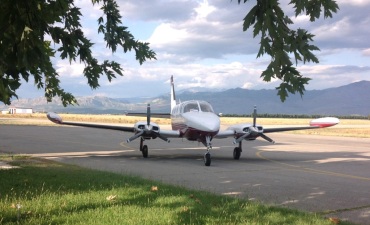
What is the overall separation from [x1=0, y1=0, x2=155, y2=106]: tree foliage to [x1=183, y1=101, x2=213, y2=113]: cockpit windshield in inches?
235

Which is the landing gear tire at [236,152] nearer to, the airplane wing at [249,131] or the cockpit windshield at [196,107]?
the airplane wing at [249,131]

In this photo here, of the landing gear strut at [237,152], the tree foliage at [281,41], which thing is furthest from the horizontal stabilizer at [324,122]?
the tree foliage at [281,41]

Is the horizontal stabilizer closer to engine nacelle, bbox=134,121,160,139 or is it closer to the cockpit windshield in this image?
the cockpit windshield

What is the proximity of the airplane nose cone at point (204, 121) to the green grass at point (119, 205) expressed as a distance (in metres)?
7.27

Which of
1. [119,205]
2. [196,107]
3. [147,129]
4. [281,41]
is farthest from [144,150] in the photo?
[281,41]

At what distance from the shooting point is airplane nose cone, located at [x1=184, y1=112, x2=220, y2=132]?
1655 cm

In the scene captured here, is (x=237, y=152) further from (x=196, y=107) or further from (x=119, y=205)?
(x=119, y=205)

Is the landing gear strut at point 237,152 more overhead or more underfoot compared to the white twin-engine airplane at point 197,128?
more underfoot

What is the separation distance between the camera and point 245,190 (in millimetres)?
10125

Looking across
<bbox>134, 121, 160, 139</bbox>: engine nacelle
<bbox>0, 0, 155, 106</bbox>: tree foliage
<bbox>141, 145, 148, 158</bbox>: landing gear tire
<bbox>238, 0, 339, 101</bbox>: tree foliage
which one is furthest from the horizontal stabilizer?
<bbox>238, 0, 339, 101</bbox>: tree foliage

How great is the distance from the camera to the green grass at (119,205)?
605 centimetres

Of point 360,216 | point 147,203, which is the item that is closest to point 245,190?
point 360,216

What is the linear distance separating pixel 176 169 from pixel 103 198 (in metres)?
6.99

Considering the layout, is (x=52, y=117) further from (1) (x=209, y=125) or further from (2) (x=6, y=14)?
(2) (x=6, y=14)
